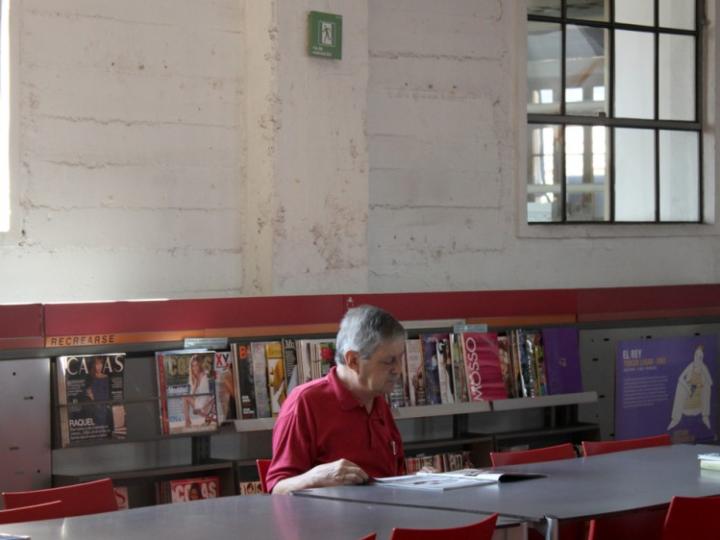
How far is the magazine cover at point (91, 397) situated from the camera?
524 cm

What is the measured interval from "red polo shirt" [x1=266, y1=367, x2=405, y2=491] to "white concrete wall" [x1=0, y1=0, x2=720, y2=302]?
68.8 inches

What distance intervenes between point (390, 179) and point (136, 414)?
2.42 m

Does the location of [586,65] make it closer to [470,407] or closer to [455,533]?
[470,407]

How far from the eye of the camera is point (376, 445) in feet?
15.7

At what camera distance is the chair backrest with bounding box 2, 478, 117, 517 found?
13.2ft

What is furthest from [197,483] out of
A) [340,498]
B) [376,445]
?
[340,498]

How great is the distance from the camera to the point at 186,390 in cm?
562

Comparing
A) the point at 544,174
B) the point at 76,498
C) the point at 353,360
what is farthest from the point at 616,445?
the point at 544,174

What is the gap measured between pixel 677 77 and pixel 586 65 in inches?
31.9

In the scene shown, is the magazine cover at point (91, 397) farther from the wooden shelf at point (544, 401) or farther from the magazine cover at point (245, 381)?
the wooden shelf at point (544, 401)

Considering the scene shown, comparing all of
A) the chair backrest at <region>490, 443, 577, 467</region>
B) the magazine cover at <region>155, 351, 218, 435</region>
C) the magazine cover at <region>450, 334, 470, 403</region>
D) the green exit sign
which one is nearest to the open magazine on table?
the chair backrest at <region>490, 443, 577, 467</region>

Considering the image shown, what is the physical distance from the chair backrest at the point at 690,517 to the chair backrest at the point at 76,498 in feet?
5.95

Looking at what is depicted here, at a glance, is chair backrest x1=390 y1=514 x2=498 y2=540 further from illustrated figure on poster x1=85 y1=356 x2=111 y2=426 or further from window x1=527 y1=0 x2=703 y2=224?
window x1=527 y1=0 x2=703 y2=224

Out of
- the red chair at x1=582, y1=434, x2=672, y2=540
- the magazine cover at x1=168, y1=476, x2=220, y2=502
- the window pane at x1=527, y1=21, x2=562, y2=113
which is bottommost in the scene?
the magazine cover at x1=168, y1=476, x2=220, y2=502
